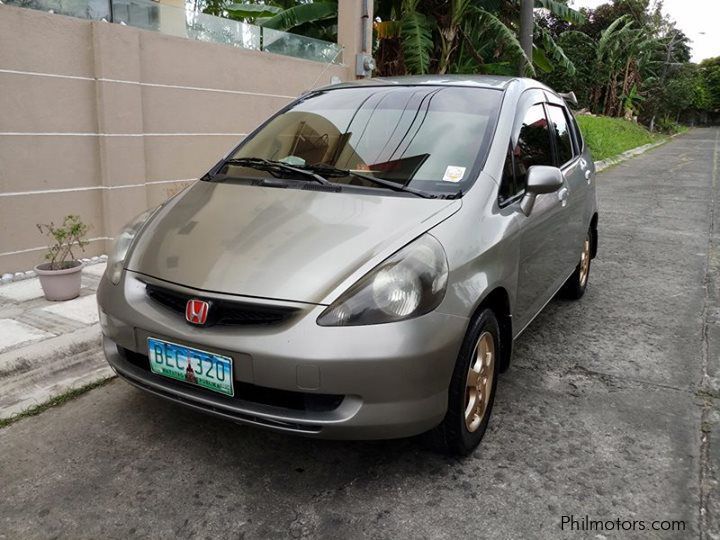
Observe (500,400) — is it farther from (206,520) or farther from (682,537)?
(206,520)

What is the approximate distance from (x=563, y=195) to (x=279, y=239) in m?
2.08

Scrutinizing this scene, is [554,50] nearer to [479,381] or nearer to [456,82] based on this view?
[456,82]

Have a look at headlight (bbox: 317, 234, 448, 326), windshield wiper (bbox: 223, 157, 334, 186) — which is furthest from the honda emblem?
windshield wiper (bbox: 223, 157, 334, 186)

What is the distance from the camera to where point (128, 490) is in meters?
2.45

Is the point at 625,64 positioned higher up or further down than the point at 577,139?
higher up

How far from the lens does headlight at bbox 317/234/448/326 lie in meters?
2.23

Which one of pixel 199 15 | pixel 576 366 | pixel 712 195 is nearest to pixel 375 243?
pixel 576 366

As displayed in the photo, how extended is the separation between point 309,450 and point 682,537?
1453mm

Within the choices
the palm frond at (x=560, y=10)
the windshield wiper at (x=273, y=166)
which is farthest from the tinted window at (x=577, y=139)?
the palm frond at (x=560, y=10)

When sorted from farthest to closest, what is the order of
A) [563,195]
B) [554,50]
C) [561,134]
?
[554,50] → [561,134] → [563,195]

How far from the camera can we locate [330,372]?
2.17 metres

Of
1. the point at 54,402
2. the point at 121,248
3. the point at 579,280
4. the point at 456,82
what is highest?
the point at 456,82

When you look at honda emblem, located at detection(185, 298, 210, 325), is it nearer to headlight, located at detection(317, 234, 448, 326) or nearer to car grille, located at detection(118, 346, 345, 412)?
car grille, located at detection(118, 346, 345, 412)

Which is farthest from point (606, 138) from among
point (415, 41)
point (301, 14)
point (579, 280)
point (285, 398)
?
point (285, 398)
